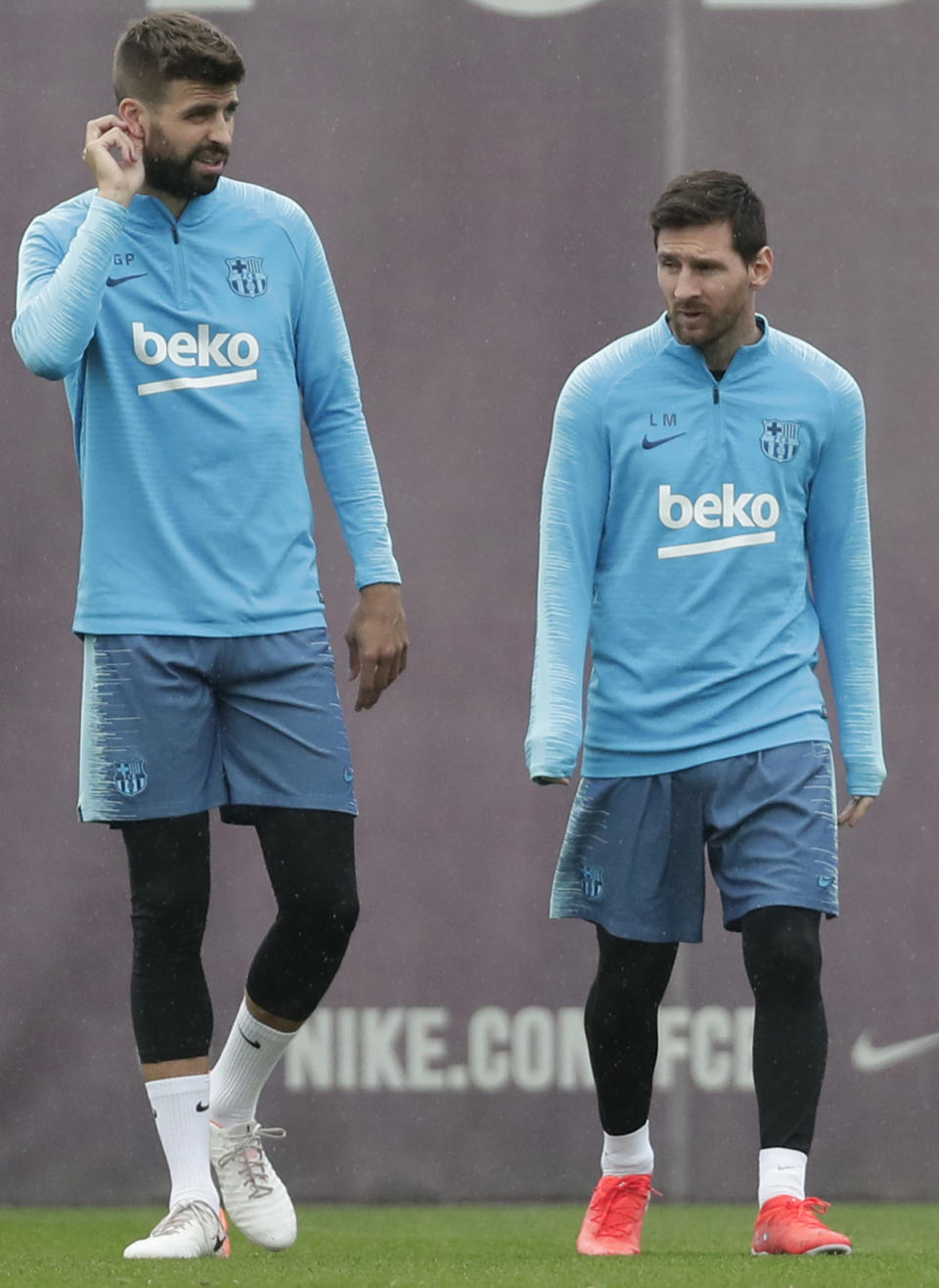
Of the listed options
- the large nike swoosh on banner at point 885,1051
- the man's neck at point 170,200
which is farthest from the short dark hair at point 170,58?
the large nike swoosh on banner at point 885,1051

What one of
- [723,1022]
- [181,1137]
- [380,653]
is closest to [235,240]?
[380,653]

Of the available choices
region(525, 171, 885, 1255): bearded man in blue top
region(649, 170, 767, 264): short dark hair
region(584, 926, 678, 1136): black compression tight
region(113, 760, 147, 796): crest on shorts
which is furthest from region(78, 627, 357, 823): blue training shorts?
region(649, 170, 767, 264): short dark hair

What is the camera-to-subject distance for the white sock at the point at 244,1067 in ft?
12.5

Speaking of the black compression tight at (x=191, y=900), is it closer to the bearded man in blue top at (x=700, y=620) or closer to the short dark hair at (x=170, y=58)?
the bearded man in blue top at (x=700, y=620)

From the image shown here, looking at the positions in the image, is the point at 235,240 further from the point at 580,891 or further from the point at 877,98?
the point at 877,98

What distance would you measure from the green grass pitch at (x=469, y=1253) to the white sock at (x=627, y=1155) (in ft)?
0.50

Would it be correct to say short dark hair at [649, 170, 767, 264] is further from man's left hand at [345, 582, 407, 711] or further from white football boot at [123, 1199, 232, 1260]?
white football boot at [123, 1199, 232, 1260]

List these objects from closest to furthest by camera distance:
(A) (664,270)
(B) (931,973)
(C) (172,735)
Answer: (C) (172,735)
(A) (664,270)
(B) (931,973)

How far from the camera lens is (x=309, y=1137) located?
16.7ft

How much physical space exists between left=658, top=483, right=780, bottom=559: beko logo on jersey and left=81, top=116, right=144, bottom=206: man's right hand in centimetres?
99

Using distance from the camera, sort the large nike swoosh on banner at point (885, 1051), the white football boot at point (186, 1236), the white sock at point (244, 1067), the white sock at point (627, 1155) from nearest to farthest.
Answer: the white football boot at point (186, 1236) → the white sock at point (244, 1067) → the white sock at point (627, 1155) → the large nike swoosh on banner at point (885, 1051)

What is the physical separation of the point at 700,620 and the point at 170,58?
1243 mm

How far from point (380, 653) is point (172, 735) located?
0.37 m

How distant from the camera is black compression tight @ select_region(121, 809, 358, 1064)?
356 cm
